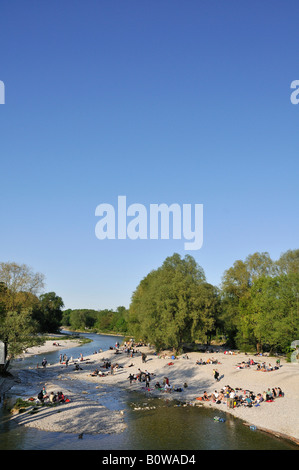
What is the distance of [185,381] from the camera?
154ft

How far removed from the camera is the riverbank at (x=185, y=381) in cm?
2878

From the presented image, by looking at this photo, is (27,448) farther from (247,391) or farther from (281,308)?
(281,308)

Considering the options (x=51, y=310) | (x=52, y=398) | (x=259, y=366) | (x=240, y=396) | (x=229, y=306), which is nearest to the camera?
(x=52, y=398)

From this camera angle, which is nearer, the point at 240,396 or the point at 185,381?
the point at 240,396

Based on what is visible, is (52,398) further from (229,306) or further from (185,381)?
(229,306)

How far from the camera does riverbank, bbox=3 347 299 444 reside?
94.4 ft

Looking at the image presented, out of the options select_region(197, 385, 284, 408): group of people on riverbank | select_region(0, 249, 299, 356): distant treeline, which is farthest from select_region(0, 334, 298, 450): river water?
select_region(0, 249, 299, 356): distant treeline

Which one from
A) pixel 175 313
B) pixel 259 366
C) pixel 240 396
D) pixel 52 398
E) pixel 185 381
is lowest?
pixel 185 381

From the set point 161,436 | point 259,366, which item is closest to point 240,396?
point 259,366

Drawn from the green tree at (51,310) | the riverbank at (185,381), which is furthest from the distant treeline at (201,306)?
the green tree at (51,310)

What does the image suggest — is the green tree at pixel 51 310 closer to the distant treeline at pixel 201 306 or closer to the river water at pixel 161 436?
the distant treeline at pixel 201 306

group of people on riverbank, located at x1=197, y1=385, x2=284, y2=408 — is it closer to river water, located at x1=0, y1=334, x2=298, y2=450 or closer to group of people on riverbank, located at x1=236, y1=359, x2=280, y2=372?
river water, located at x1=0, y1=334, x2=298, y2=450
